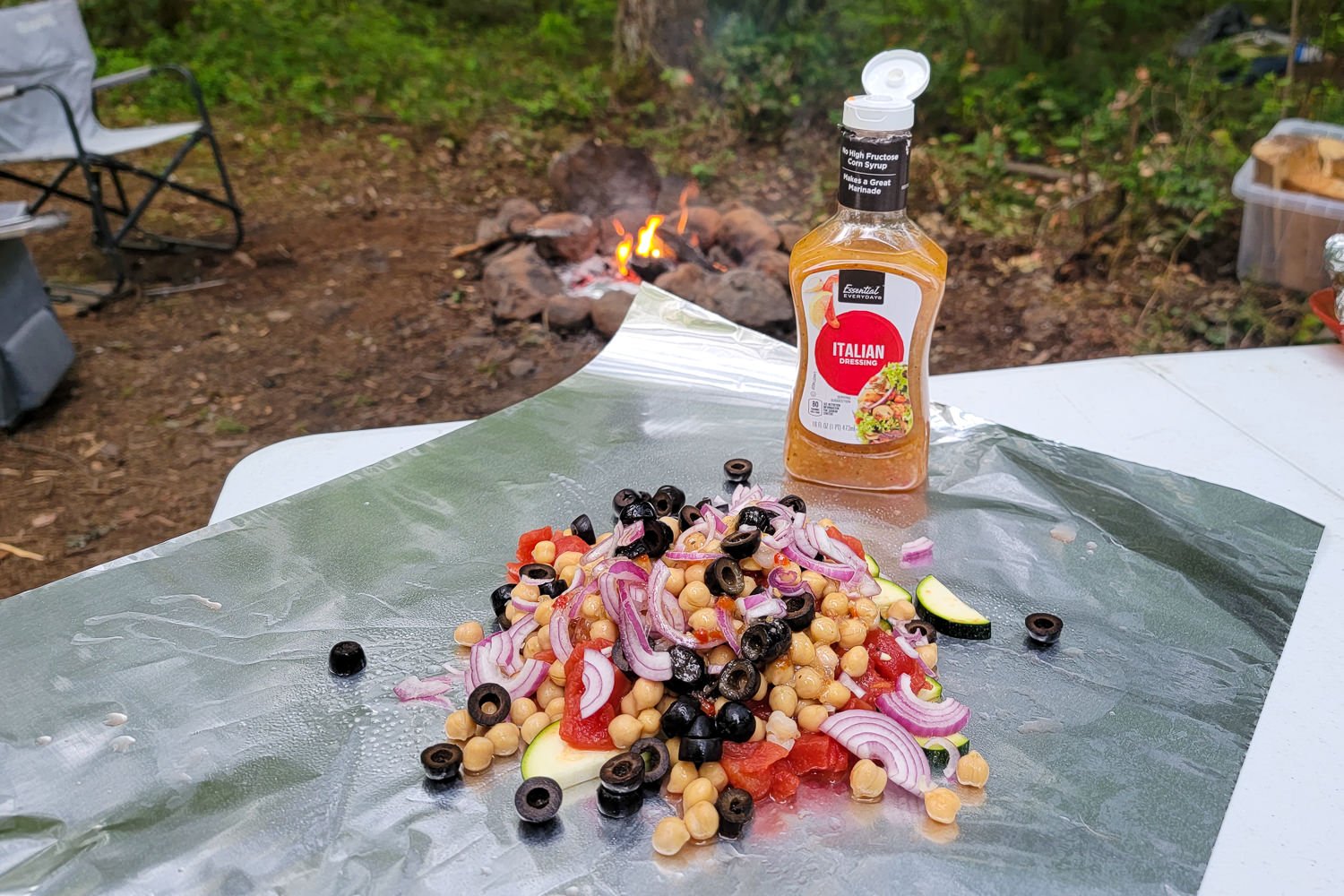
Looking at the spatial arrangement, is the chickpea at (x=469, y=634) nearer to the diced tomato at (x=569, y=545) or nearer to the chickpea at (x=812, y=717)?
the diced tomato at (x=569, y=545)

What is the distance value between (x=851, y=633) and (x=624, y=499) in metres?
0.42

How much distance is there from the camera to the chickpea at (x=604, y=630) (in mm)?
1215

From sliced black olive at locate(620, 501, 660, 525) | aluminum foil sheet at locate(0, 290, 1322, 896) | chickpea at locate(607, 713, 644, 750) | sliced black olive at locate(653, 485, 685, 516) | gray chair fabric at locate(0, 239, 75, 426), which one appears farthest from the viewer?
gray chair fabric at locate(0, 239, 75, 426)

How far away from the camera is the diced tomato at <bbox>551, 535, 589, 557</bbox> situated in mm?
1444

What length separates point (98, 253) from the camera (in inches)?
191

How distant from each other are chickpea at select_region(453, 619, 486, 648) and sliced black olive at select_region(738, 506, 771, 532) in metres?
0.34

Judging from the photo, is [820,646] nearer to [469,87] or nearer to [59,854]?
[59,854]

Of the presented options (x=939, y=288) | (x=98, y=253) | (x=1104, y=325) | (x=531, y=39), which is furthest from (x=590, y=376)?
(x=531, y=39)

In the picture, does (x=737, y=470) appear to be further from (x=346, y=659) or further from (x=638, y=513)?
(x=346, y=659)

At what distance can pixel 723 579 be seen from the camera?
1217 millimetres

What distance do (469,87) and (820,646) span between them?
19.8 feet

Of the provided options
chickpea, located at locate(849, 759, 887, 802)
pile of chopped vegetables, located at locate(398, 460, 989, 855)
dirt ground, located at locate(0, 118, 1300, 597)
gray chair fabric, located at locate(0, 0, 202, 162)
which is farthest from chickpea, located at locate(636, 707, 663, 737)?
gray chair fabric, located at locate(0, 0, 202, 162)

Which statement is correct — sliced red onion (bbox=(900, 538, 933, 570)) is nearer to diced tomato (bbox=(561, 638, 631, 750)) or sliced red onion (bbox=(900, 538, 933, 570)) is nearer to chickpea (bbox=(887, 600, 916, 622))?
chickpea (bbox=(887, 600, 916, 622))

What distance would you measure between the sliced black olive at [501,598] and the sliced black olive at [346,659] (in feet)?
0.56
